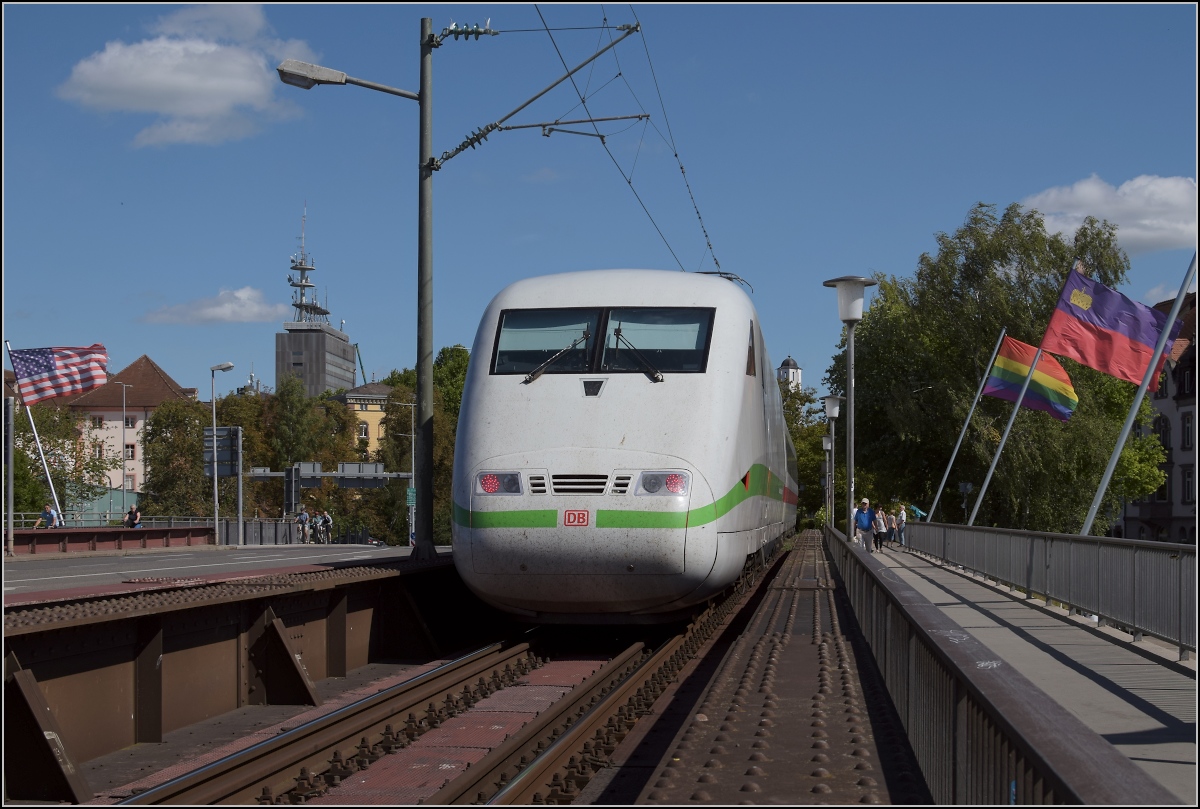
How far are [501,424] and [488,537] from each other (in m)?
1.12

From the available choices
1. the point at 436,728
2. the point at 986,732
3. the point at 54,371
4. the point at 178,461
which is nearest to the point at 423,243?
the point at 436,728

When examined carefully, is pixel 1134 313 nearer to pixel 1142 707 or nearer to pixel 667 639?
pixel 667 639

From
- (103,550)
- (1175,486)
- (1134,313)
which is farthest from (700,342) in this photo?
(1175,486)

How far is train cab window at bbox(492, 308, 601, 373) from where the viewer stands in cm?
1270

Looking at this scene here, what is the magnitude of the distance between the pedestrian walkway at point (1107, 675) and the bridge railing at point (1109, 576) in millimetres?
211

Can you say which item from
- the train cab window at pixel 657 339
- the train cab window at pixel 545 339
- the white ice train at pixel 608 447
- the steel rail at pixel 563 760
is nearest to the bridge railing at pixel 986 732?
the steel rail at pixel 563 760

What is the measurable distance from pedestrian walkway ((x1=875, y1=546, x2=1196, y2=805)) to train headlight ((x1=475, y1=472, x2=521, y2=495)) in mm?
3771

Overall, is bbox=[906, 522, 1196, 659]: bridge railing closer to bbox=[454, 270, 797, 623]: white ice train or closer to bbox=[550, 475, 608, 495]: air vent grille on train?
bbox=[454, 270, 797, 623]: white ice train

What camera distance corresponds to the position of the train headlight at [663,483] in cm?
1136

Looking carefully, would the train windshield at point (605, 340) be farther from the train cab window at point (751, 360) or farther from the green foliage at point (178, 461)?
the green foliage at point (178, 461)

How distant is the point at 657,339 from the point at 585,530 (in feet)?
7.64

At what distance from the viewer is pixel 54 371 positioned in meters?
39.0

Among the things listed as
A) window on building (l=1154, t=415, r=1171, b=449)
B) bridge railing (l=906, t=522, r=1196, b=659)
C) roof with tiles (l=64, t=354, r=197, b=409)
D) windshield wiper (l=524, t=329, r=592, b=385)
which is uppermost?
roof with tiles (l=64, t=354, r=197, b=409)

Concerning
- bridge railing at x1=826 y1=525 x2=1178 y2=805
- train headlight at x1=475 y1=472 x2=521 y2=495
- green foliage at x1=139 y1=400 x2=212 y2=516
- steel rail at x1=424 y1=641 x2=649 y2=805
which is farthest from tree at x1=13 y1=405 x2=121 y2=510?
bridge railing at x1=826 y1=525 x2=1178 y2=805
